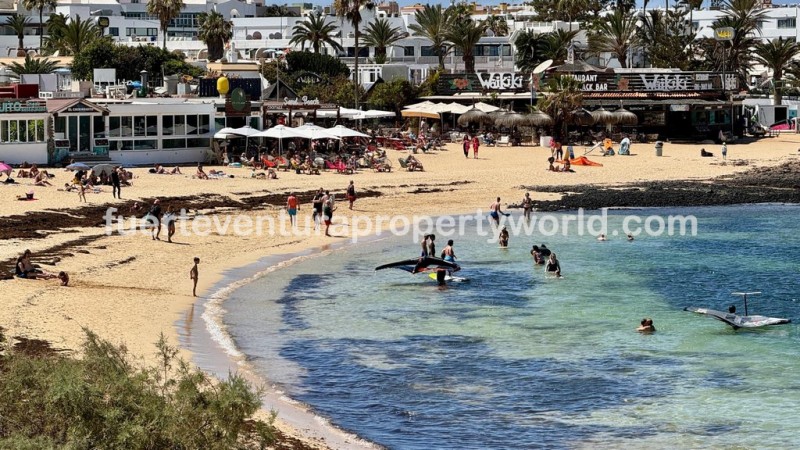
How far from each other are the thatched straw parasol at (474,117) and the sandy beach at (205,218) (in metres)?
2.82

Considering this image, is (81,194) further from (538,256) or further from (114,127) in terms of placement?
(538,256)

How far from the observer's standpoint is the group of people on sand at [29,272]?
28.5 m

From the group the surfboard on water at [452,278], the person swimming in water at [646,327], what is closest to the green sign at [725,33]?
the surfboard on water at [452,278]

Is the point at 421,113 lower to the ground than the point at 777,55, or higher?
lower

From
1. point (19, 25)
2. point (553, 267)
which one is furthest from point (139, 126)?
point (19, 25)

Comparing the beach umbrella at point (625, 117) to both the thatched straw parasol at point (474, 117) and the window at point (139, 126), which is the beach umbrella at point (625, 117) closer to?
the thatched straw parasol at point (474, 117)

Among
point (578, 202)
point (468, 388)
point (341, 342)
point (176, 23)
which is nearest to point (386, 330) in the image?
point (341, 342)

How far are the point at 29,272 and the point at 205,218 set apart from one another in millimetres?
12640

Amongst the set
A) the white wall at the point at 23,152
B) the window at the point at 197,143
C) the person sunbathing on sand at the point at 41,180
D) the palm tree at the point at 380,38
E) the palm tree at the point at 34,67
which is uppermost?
the palm tree at the point at 380,38

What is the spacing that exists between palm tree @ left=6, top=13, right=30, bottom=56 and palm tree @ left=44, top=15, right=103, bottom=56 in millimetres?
3474

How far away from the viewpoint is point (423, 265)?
34.3 metres

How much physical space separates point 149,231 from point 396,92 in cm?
4019

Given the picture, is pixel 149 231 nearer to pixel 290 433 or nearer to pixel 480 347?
pixel 480 347

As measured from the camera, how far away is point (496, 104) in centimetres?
7525
